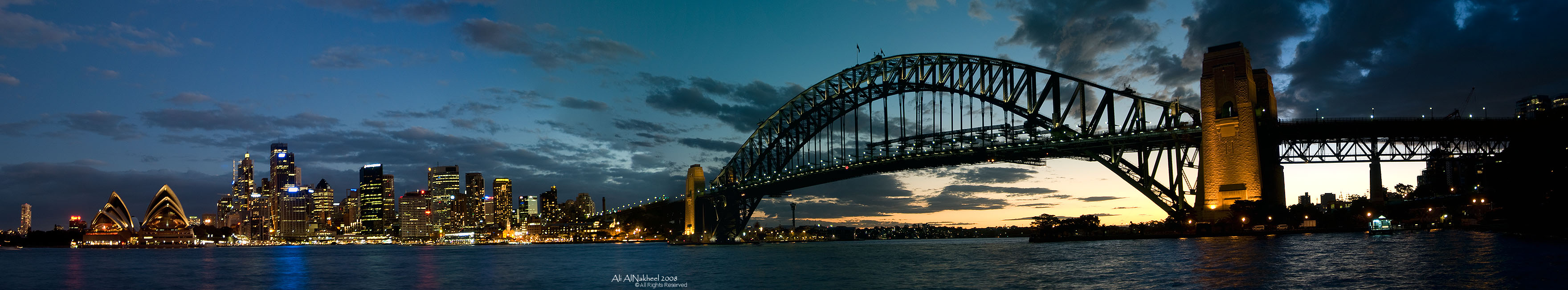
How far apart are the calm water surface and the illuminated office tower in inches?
901

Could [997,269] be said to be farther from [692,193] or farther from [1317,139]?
[692,193]

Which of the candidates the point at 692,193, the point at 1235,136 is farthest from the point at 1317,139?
the point at 692,193

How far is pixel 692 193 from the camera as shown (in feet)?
366

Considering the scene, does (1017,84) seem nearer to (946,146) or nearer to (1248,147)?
(946,146)

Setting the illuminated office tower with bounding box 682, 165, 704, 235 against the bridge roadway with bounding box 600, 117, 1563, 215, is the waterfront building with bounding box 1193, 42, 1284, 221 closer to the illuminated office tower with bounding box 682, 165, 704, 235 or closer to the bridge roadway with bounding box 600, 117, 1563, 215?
the bridge roadway with bounding box 600, 117, 1563, 215

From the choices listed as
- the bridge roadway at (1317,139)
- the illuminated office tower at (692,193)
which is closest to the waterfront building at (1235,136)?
the bridge roadway at (1317,139)

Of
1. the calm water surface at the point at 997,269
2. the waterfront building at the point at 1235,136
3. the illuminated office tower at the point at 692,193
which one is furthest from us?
the illuminated office tower at the point at 692,193

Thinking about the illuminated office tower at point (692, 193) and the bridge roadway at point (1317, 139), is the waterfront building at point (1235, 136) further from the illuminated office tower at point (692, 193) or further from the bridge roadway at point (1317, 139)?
the illuminated office tower at point (692, 193)

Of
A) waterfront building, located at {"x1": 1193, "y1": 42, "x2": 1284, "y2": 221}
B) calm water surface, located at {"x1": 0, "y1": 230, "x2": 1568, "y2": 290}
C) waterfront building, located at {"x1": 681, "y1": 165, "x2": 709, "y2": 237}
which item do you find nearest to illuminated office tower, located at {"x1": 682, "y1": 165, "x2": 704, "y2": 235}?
waterfront building, located at {"x1": 681, "y1": 165, "x2": 709, "y2": 237}

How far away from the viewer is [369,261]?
92375mm

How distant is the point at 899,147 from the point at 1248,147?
28622mm

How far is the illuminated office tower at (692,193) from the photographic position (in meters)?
111

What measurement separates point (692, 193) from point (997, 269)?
67.2 metres

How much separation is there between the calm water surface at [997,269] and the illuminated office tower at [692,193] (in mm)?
22891
